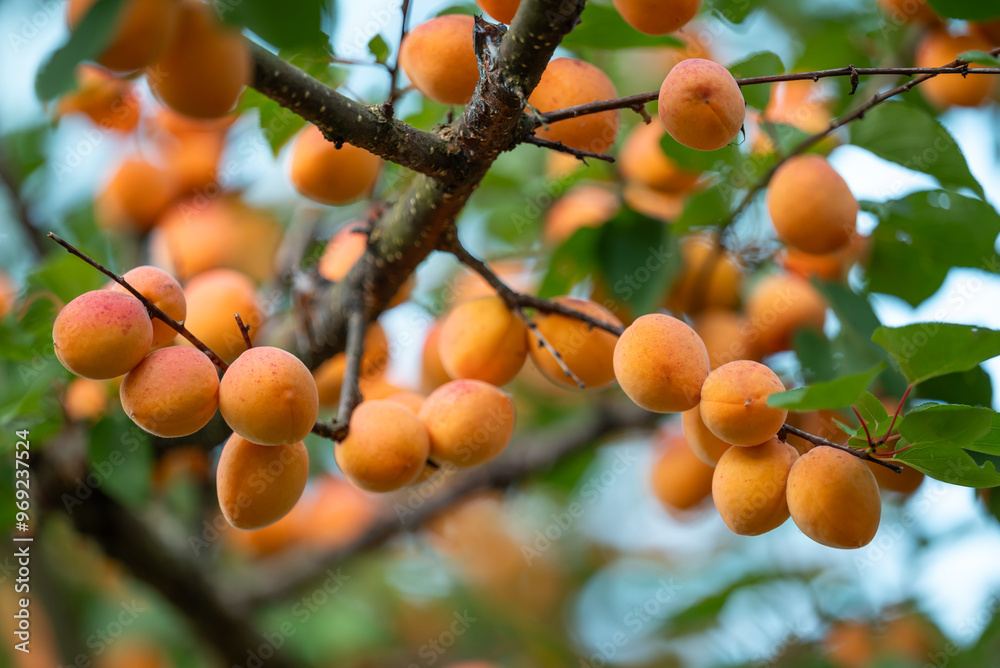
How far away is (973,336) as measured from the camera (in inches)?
25.7

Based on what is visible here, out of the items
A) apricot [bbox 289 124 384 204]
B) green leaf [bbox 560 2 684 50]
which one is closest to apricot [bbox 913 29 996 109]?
green leaf [bbox 560 2 684 50]

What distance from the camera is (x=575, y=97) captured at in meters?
0.85

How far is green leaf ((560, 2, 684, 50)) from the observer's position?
931 millimetres

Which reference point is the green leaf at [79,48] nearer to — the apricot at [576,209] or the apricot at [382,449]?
the apricot at [382,449]

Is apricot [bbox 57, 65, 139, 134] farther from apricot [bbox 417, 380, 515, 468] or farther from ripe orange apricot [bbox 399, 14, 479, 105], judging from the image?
apricot [bbox 417, 380, 515, 468]

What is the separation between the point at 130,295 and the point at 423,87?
15.1 inches

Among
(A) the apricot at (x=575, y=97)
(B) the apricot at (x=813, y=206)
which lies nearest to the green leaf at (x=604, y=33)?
(A) the apricot at (x=575, y=97)

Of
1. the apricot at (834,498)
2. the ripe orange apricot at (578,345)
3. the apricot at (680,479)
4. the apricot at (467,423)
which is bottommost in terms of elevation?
the apricot at (680,479)

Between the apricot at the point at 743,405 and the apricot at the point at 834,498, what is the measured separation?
1.9 inches

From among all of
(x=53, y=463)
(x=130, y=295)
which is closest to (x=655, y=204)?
(x=130, y=295)

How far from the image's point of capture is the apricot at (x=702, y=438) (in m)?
0.79

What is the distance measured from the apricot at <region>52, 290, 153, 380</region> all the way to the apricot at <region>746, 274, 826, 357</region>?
91 centimetres

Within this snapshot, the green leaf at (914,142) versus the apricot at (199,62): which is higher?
the green leaf at (914,142)

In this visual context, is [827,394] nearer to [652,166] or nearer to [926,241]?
[926,241]
